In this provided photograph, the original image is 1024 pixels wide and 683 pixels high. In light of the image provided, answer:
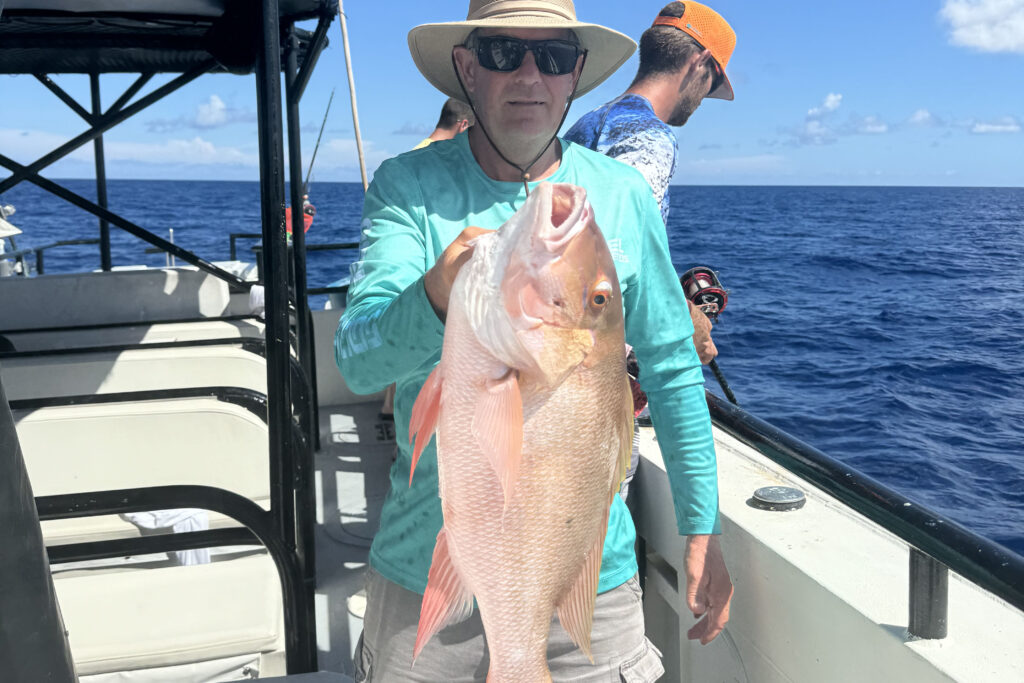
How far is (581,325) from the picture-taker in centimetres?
119

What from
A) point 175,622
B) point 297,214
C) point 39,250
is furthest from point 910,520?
point 39,250

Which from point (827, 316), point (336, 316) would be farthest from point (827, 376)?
point (336, 316)

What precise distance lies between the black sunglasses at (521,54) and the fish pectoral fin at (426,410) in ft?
2.64

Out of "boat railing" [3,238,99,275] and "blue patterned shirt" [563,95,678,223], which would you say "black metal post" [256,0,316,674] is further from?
"boat railing" [3,238,99,275]

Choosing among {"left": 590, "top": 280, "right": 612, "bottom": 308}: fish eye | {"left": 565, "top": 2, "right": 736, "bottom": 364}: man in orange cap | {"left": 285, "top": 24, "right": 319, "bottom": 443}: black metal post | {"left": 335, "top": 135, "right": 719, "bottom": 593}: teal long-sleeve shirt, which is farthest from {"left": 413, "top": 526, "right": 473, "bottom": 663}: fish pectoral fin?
{"left": 285, "top": 24, "right": 319, "bottom": 443}: black metal post

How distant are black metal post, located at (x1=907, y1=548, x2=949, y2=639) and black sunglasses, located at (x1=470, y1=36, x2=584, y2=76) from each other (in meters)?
1.23

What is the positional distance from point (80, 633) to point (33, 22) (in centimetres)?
246

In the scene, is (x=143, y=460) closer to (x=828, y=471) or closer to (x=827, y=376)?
(x=828, y=471)

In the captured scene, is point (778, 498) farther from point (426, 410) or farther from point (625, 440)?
point (426, 410)

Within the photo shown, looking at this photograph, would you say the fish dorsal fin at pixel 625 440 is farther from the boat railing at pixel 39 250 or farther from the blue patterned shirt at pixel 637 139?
the boat railing at pixel 39 250

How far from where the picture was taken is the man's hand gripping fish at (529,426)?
114cm

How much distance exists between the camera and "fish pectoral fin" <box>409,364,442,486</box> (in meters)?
1.22

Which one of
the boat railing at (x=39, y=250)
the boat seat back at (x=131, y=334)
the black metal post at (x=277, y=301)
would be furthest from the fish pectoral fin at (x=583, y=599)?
the boat railing at (x=39, y=250)

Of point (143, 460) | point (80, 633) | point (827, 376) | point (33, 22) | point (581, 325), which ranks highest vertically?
point (33, 22)
